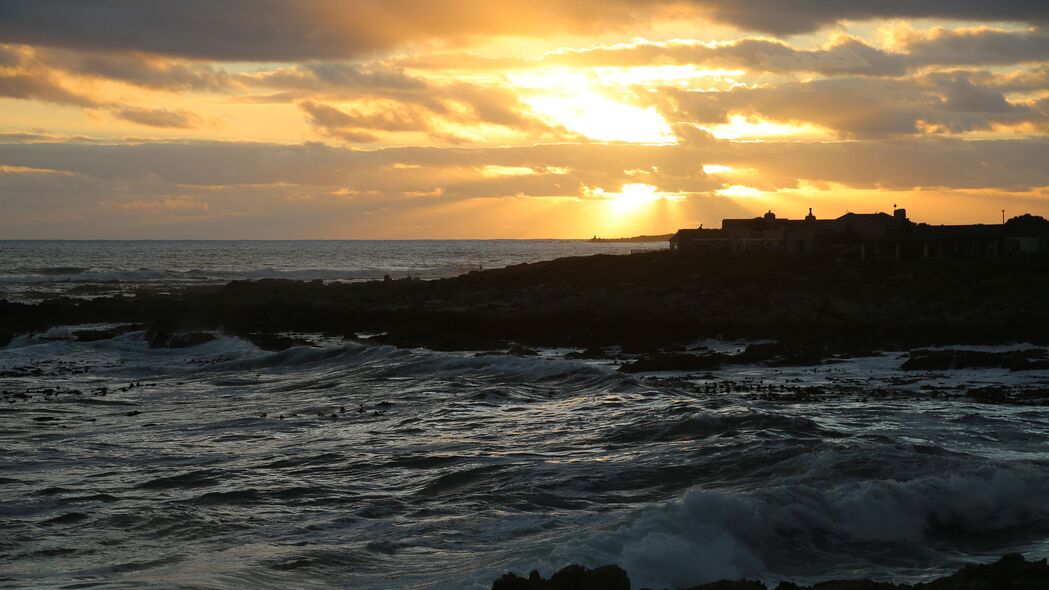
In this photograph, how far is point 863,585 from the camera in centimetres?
794

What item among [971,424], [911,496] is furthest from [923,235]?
[911,496]

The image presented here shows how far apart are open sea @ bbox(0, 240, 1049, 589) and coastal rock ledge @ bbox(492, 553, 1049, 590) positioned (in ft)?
6.14

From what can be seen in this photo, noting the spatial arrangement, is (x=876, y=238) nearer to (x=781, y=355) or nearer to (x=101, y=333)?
(x=781, y=355)

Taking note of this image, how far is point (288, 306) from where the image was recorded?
153 feet

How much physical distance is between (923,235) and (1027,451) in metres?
60.8

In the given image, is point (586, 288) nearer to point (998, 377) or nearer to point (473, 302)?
point (473, 302)

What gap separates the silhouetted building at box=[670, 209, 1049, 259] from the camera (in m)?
67.8

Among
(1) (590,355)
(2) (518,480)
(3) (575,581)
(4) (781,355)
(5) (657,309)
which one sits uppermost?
(5) (657,309)

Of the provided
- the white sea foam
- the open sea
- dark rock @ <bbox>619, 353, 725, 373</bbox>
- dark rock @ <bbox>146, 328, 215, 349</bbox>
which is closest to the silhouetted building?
dark rock @ <bbox>619, 353, 725, 373</bbox>

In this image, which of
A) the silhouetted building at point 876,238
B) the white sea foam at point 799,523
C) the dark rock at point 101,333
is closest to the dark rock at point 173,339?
the dark rock at point 101,333

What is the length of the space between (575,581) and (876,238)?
69766mm

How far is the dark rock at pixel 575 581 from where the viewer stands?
24.6 ft

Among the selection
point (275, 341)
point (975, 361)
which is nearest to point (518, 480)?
point (975, 361)

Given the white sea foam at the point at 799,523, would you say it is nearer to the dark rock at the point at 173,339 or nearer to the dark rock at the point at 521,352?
the dark rock at the point at 521,352
